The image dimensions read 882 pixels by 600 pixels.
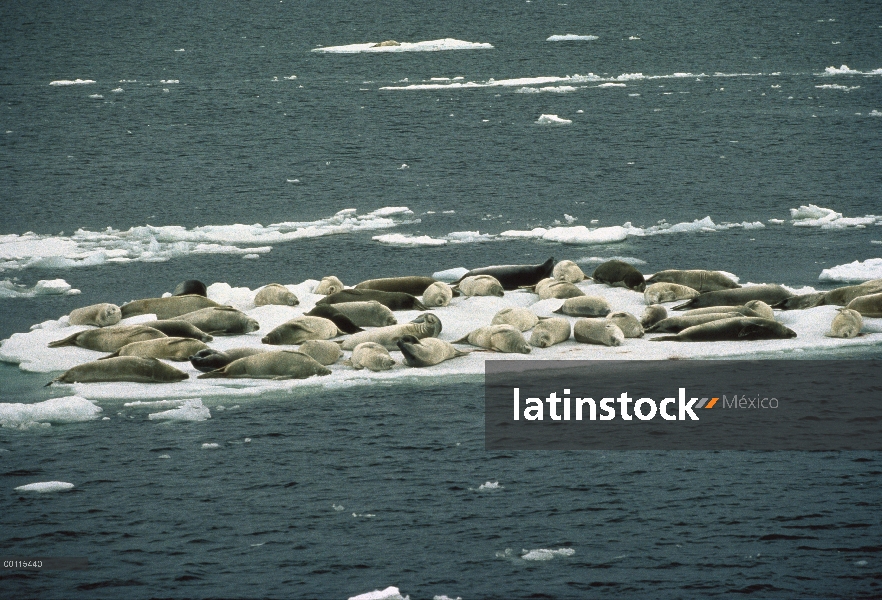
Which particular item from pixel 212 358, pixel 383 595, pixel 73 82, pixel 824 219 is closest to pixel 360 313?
pixel 212 358

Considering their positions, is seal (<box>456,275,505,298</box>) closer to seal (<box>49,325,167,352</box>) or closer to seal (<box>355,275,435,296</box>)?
seal (<box>355,275,435,296</box>)

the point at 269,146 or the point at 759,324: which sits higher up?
the point at 269,146

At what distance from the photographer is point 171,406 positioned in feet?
37.4

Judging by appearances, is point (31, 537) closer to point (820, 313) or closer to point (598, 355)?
point (598, 355)

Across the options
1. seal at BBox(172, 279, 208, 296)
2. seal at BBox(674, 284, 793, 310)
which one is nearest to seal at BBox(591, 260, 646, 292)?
seal at BBox(674, 284, 793, 310)

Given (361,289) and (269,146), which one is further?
(269,146)

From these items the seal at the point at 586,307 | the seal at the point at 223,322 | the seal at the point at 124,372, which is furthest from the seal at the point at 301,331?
the seal at the point at 586,307

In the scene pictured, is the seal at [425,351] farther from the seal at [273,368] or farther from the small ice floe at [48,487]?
the small ice floe at [48,487]

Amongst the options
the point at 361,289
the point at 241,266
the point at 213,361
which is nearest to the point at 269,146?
the point at 241,266

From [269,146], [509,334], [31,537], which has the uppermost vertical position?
[269,146]

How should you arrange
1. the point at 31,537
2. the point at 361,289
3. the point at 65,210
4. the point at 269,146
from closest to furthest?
the point at 31,537
the point at 361,289
the point at 65,210
the point at 269,146

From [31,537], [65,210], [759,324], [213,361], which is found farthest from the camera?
[65,210]

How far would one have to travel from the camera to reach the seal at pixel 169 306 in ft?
48.1

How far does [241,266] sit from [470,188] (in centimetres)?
845
